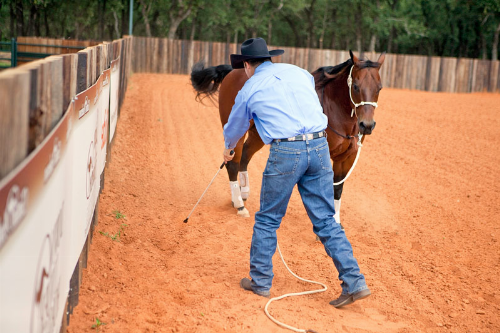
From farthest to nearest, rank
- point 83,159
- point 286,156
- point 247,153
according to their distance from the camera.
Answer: point 247,153 → point 286,156 → point 83,159

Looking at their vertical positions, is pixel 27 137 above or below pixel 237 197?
above

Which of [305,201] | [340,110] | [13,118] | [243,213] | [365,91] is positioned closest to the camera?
[13,118]

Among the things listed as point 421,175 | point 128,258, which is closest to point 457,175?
point 421,175

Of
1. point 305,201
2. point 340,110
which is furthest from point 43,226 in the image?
point 340,110

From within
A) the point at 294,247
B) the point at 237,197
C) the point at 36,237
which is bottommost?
the point at 294,247

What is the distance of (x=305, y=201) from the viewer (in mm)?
4676

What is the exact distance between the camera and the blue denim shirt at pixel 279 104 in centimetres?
446

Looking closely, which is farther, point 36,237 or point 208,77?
point 208,77

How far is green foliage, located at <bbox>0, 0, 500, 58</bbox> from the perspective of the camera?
132ft

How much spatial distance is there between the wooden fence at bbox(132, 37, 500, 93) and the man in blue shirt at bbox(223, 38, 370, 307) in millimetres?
27480

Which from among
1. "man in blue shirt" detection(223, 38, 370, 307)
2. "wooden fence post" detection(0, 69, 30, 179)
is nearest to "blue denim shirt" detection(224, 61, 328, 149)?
"man in blue shirt" detection(223, 38, 370, 307)

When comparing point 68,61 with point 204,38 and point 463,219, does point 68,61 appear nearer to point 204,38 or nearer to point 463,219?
point 463,219

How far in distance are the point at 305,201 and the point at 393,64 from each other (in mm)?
29005

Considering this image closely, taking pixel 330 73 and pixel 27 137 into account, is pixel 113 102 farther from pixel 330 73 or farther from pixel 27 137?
pixel 27 137
